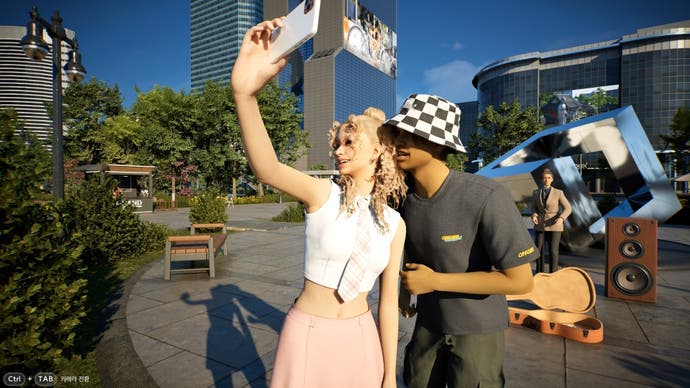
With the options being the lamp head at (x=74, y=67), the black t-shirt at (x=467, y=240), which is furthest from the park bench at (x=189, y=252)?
the black t-shirt at (x=467, y=240)

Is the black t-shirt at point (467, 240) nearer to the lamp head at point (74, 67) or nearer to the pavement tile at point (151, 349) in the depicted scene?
the pavement tile at point (151, 349)

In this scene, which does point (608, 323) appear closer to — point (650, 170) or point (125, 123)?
point (650, 170)

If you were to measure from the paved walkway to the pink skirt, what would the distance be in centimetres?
194

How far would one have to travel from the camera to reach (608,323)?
4.37 m

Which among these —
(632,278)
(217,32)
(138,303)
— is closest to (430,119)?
(138,303)

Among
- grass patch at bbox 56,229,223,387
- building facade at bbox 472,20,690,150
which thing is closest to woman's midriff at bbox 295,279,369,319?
grass patch at bbox 56,229,223,387

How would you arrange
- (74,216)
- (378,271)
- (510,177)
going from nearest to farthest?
(378,271) → (74,216) → (510,177)

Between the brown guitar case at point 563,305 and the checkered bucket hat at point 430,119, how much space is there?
3.47 metres

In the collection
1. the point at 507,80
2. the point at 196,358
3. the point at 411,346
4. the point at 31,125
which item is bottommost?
the point at 196,358

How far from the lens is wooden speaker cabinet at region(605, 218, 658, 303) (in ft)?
16.8

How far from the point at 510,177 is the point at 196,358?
7322mm

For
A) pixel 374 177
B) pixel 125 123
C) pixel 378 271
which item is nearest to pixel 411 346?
pixel 378 271

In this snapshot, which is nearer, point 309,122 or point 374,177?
point 374,177

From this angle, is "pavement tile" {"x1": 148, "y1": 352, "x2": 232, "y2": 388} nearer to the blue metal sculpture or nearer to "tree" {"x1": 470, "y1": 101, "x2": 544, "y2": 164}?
the blue metal sculpture
